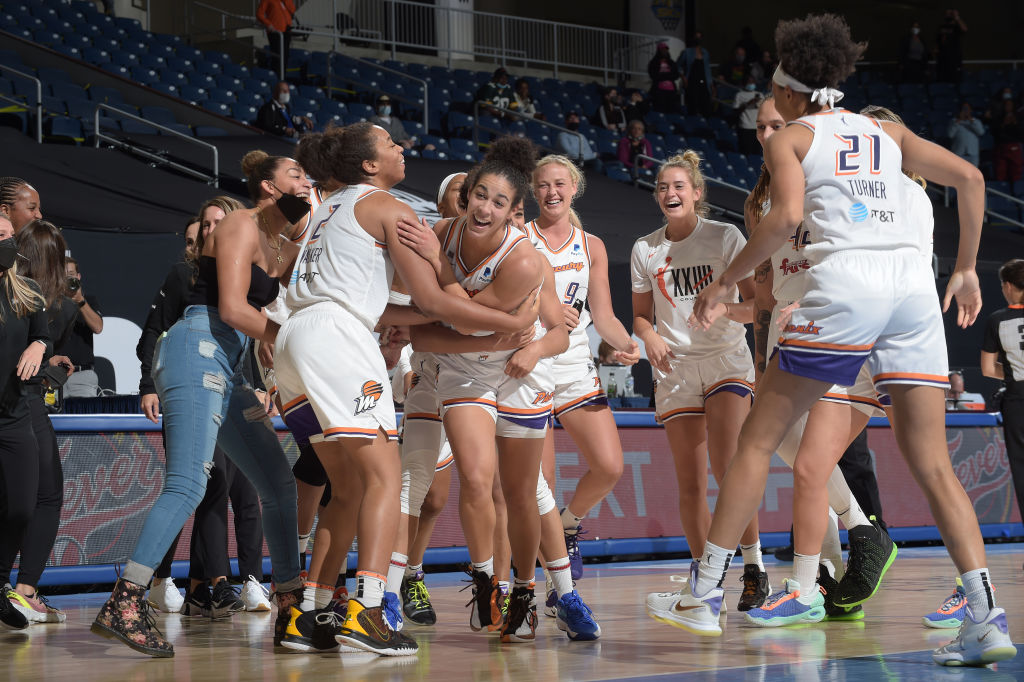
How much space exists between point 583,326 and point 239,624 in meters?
2.12

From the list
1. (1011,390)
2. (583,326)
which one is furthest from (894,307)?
(1011,390)

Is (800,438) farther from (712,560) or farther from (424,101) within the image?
(424,101)

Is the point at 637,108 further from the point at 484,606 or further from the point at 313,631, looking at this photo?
the point at 313,631

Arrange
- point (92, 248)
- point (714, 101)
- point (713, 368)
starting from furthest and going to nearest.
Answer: point (714, 101), point (92, 248), point (713, 368)

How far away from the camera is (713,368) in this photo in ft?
16.2

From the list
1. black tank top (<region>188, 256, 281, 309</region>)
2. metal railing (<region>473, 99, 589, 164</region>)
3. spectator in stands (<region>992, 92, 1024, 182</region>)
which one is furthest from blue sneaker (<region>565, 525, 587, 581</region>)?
spectator in stands (<region>992, 92, 1024, 182</region>)

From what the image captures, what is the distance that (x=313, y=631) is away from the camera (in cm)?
383

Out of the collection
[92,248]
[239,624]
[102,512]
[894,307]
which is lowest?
[239,624]

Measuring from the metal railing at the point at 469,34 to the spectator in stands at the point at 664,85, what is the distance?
4.25ft

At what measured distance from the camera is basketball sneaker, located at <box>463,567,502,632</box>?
4.32m

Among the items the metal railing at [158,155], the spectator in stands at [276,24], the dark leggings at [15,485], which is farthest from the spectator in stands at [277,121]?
the dark leggings at [15,485]

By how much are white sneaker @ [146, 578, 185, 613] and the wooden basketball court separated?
211 millimetres

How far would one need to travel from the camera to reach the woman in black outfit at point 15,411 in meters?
4.58

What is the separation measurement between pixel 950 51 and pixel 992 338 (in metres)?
16.9
